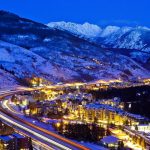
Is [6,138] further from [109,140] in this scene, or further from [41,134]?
[109,140]

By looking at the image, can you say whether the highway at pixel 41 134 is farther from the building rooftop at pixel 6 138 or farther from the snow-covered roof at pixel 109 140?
the building rooftop at pixel 6 138

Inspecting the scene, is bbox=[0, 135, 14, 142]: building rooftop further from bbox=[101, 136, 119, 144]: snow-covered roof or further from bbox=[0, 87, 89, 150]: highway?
bbox=[101, 136, 119, 144]: snow-covered roof

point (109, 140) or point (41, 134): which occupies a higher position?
point (41, 134)

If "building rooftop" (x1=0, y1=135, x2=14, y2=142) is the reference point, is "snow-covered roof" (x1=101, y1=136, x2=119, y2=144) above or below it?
below

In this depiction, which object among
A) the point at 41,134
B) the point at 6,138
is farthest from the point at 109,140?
the point at 6,138

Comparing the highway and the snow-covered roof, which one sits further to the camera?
the snow-covered roof

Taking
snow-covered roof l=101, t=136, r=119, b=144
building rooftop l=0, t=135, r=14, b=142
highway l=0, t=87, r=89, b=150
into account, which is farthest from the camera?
snow-covered roof l=101, t=136, r=119, b=144

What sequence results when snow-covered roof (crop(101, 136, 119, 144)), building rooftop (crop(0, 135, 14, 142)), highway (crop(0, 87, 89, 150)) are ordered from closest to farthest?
1. building rooftop (crop(0, 135, 14, 142))
2. highway (crop(0, 87, 89, 150))
3. snow-covered roof (crop(101, 136, 119, 144))

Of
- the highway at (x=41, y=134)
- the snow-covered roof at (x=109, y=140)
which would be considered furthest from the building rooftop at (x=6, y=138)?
the snow-covered roof at (x=109, y=140)

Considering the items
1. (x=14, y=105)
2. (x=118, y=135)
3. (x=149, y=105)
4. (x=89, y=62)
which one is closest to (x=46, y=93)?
(x=14, y=105)

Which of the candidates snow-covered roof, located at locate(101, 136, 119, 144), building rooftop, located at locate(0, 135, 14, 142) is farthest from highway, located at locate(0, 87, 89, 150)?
building rooftop, located at locate(0, 135, 14, 142)

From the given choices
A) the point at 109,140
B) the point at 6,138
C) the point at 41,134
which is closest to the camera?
the point at 6,138

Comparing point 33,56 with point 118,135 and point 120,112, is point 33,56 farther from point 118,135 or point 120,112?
point 118,135

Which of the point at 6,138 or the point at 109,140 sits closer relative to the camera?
the point at 6,138
